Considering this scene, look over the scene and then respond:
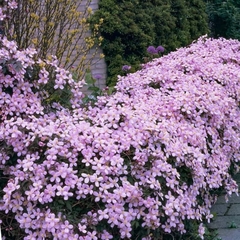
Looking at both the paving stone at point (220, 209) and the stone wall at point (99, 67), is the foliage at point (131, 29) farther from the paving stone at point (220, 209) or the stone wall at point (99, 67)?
the paving stone at point (220, 209)

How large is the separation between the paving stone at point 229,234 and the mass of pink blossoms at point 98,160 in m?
0.34

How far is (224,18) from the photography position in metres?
10.5

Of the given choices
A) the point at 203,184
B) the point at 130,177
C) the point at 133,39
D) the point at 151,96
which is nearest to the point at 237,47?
the point at 133,39

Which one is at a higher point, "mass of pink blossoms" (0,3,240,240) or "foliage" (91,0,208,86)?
"foliage" (91,0,208,86)

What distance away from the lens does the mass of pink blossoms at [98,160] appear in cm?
241

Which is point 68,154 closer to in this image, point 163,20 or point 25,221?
point 25,221

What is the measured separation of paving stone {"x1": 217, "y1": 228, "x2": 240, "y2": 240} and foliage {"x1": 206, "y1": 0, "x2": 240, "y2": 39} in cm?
749

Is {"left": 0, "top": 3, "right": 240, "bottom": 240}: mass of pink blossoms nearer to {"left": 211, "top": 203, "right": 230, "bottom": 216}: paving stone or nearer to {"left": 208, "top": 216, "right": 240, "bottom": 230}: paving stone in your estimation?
{"left": 208, "top": 216, "right": 240, "bottom": 230}: paving stone

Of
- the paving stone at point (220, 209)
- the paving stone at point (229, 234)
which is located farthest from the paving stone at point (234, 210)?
the paving stone at point (229, 234)

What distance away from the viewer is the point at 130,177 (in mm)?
2609

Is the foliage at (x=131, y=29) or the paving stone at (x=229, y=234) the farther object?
the foliage at (x=131, y=29)

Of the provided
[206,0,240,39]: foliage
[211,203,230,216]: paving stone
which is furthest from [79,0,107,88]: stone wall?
[206,0,240,39]: foliage

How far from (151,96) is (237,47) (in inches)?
98.7

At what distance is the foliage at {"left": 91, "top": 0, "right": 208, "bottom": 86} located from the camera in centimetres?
648
